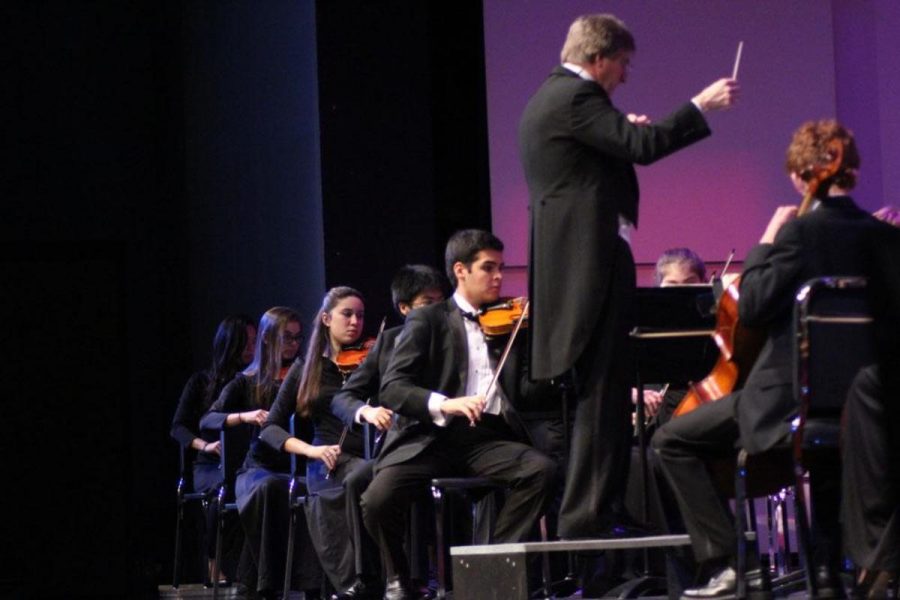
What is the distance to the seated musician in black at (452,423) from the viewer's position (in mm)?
4828

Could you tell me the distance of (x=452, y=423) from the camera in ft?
16.4

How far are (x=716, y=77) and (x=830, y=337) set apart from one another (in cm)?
389

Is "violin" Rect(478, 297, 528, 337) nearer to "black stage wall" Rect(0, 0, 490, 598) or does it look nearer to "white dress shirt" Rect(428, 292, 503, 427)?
"white dress shirt" Rect(428, 292, 503, 427)

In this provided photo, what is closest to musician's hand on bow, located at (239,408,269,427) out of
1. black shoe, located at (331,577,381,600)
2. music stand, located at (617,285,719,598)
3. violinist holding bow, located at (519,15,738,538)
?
black shoe, located at (331,577,381,600)

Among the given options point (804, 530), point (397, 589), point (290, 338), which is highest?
point (290, 338)

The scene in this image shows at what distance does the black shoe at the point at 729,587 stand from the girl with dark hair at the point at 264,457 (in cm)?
246

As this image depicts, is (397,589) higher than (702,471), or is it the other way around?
(702,471)

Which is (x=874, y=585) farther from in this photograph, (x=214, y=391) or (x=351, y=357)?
(x=214, y=391)

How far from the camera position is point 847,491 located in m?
3.53

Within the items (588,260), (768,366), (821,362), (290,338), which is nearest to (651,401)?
(588,260)

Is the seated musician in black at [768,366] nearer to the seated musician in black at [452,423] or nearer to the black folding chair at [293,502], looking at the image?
the seated musician in black at [452,423]

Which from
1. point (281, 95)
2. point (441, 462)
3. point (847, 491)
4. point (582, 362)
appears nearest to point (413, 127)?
point (281, 95)

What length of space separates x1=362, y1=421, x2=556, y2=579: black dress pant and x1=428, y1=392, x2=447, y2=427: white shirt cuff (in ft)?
0.46

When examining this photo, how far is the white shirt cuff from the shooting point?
481 cm
